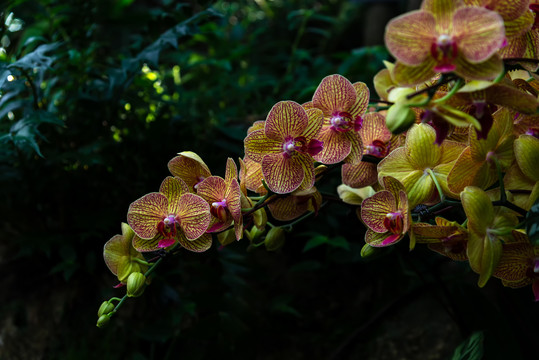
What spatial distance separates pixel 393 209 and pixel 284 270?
0.62 metres

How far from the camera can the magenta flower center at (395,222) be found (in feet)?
1.44

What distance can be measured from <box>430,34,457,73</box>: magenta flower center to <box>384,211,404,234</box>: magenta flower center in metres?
0.14

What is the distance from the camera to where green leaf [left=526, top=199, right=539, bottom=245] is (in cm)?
37

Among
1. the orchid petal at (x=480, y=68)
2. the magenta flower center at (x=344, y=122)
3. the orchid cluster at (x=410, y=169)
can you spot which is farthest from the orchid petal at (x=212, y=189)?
the orchid petal at (x=480, y=68)

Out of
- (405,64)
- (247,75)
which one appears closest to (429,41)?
(405,64)

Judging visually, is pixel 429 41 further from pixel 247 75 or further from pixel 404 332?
pixel 247 75

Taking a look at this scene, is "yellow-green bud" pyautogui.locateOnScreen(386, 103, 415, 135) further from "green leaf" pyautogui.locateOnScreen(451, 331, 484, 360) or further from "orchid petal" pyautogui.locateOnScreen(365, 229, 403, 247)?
"green leaf" pyautogui.locateOnScreen(451, 331, 484, 360)

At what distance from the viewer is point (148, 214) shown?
0.46m

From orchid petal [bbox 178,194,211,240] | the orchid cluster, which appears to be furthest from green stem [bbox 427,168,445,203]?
orchid petal [bbox 178,194,211,240]

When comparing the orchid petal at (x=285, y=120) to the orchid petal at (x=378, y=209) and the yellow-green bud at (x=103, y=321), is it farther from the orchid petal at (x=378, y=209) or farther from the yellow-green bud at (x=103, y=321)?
the yellow-green bud at (x=103, y=321)

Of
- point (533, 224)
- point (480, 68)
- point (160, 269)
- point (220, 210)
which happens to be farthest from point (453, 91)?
point (160, 269)

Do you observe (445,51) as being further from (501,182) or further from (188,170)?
(188,170)

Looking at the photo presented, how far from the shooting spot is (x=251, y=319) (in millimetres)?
888

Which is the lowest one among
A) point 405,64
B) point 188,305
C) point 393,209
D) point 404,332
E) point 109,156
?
point 404,332
